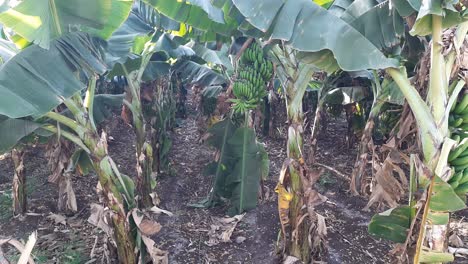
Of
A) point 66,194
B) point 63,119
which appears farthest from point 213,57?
point 66,194

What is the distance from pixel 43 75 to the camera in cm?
228

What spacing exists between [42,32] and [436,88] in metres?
2.07

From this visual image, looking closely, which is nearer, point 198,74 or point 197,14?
point 197,14

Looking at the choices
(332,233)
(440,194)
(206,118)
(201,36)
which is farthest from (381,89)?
(206,118)

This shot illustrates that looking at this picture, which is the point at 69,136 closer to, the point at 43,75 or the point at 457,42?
the point at 43,75

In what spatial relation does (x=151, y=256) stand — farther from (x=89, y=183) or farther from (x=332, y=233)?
(x=89, y=183)

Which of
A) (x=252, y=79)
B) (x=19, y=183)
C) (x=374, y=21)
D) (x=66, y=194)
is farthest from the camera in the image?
(x=66, y=194)

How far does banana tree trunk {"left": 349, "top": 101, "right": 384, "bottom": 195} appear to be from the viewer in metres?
4.21

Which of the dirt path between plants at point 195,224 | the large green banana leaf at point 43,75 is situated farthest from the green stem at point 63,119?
the dirt path between plants at point 195,224

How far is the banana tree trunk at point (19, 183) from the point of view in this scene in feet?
12.6

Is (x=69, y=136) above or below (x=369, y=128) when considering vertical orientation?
below

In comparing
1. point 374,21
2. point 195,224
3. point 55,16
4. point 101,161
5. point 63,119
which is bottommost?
point 195,224

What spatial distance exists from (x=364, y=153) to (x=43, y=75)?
10.9 feet

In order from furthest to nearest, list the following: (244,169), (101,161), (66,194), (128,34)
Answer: (66,194) < (244,169) < (128,34) < (101,161)
